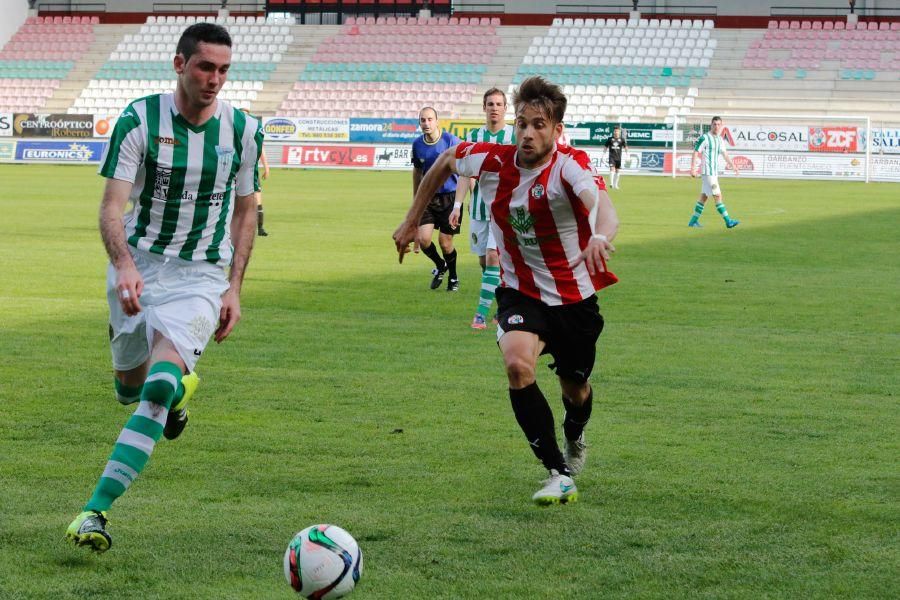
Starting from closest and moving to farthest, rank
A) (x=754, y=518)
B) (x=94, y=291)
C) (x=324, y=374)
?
(x=754, y=518) < (x=324, y=374) < (x=94, y=291)

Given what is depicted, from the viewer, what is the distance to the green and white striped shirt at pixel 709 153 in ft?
80.8

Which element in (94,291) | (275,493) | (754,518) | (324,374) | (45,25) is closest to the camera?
(754,518)

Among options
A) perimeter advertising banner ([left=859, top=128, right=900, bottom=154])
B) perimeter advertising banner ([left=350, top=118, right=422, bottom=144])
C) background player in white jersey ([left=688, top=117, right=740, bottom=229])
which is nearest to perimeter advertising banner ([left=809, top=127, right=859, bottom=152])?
perimeter advertising banner ([left=859, top=128, right=900, bottom=154])

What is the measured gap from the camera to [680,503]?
19.1 feet

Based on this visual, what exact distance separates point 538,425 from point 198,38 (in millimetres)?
2279

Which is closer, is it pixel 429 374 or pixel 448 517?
pixel 448 517

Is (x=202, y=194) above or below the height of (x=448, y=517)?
above

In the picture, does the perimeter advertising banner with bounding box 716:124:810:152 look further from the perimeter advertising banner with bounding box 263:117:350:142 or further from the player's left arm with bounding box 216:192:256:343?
the player's left arm with bounding box 216:192:256:343

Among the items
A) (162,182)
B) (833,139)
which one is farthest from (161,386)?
(833,139)

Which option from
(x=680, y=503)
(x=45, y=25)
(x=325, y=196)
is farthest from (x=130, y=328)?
(x=45, y=25)

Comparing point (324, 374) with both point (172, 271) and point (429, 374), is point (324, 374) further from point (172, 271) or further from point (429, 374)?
point (172, 271)

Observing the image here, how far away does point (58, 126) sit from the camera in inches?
1929

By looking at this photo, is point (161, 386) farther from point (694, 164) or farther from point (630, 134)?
point (630, 134)

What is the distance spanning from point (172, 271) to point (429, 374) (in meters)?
3.68
